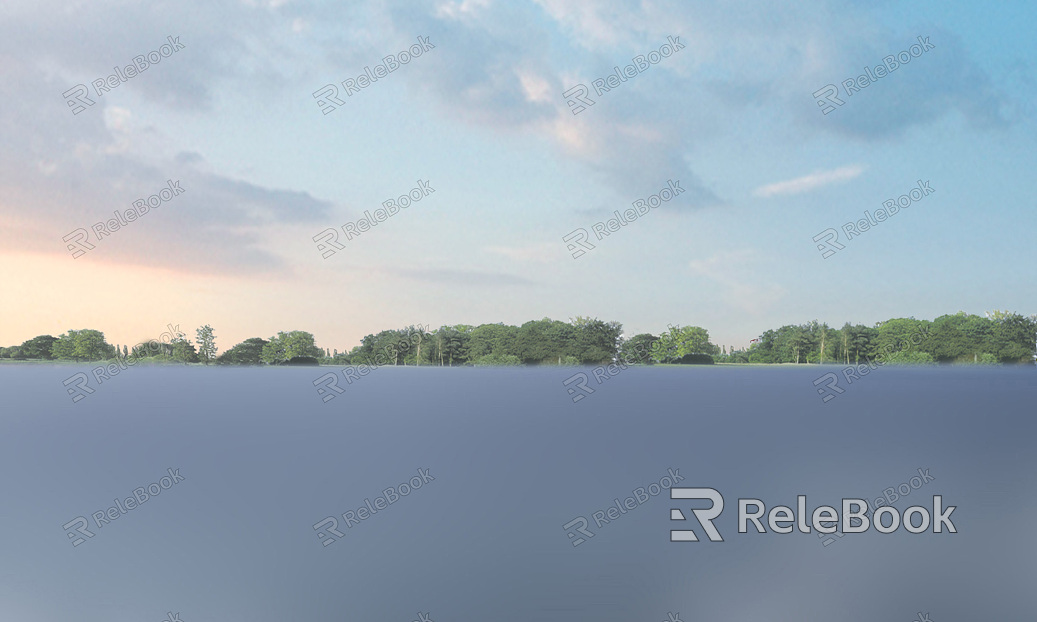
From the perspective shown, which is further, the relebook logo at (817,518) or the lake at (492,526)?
the relebook logo at (817,518)

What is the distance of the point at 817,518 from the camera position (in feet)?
102

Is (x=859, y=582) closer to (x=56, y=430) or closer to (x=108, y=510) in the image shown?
(x=108, y=510)

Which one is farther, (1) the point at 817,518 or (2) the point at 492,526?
(1) the point at 817,518

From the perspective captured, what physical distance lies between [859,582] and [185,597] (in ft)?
84.1

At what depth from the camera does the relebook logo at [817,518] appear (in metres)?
28.7

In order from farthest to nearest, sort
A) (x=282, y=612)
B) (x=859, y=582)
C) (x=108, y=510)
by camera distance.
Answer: (x=108, y=510) < (x=859, y=582) < (x=282, y=612)

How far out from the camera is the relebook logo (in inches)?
1131

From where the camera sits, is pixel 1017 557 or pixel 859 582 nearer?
pixel 859 582

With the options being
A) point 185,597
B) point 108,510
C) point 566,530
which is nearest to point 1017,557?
point 566,530

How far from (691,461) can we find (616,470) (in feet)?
22.8

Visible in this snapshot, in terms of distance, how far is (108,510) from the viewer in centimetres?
3189

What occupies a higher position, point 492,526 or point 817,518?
point 492,526

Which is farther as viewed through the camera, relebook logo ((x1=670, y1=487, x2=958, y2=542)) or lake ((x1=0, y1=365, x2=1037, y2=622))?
relebook logo ((x1=670, y1=487, x2=958, y2=542))

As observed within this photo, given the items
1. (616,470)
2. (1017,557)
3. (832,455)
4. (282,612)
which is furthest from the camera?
(832,455)
